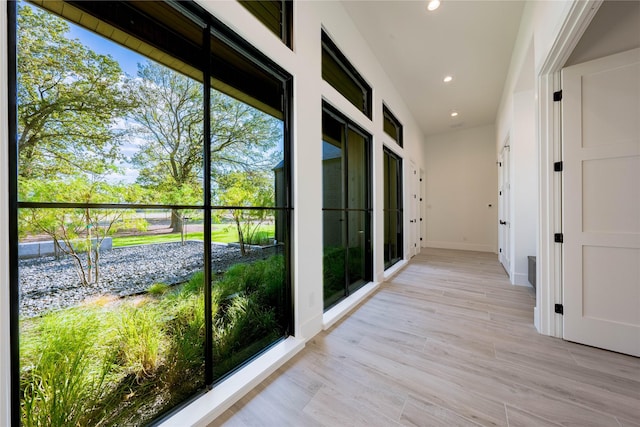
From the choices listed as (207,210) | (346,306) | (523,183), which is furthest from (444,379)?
(523,183)

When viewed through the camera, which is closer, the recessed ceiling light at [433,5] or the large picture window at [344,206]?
the recessed ceiling light at [433,5]

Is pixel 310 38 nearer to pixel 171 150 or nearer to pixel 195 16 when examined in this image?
pixel 195 16

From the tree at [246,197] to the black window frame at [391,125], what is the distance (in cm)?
295

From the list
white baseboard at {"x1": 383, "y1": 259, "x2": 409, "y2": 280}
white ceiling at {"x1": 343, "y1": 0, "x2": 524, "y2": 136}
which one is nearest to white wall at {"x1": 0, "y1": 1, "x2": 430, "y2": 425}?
white ceiling at {"x1": 343, "y1": 0, "x2": 524, "y2": 136}

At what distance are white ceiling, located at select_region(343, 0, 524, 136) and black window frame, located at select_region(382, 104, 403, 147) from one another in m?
0.53

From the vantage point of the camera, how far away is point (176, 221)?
1407 mm

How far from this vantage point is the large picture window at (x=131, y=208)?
98 cm

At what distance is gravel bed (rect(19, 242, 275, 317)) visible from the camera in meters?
0.97

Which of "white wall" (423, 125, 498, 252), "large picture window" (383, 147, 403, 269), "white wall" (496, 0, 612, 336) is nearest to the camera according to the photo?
"white wall" (496, 0, 612, 336)

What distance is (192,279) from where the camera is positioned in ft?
4.89

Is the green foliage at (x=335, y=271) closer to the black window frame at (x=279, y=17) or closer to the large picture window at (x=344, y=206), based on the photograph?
the large picture window at (x=344, y=206)

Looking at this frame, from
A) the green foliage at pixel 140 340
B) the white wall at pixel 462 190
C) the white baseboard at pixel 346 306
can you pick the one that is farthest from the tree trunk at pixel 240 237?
the white wall at pixel 462 190

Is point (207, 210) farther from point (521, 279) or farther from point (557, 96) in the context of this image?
point (521, 279)

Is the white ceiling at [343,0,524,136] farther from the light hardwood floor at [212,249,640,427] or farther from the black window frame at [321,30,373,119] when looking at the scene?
the light hardwood floor at [212,249,640,427]
